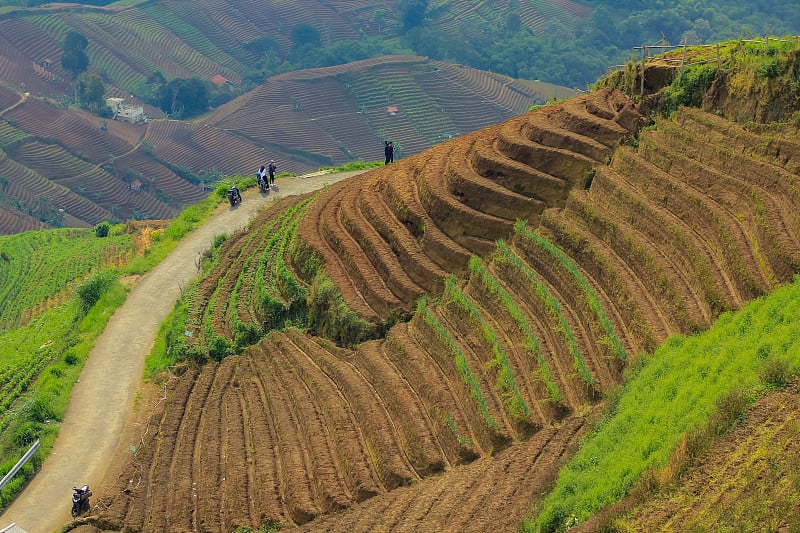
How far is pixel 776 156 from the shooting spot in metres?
20.4

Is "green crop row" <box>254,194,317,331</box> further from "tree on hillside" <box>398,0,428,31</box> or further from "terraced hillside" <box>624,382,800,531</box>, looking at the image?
"tree on hillside" <box>398,0,428,31</box>

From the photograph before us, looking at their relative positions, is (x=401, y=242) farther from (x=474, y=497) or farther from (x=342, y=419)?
(x=474, y=497)

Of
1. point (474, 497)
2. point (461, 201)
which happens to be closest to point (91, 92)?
point (461, 201)

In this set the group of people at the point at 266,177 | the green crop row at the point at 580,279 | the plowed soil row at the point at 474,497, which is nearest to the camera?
the plowed soil row at the point at 474,497

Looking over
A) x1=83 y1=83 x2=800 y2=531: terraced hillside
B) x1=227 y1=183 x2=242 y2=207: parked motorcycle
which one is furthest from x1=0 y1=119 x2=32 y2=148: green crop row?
x1=83 y1=83 x2=800 y2=531: terraced hillside

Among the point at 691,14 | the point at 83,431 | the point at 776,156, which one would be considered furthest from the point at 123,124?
the point at 776,156

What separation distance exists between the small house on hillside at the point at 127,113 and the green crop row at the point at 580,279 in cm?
9431

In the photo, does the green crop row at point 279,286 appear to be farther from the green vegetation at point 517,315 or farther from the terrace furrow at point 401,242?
the green vegetation at point 517,315

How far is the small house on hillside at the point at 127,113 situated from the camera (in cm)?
11056

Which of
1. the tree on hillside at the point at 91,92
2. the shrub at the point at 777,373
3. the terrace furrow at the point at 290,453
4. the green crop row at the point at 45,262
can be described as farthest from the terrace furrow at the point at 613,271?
the tree on hillside at the point at 91,92

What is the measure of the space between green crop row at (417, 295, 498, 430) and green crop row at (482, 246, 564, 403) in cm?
125

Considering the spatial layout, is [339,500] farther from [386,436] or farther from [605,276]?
[605,276]

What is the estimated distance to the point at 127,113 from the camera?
363 feet

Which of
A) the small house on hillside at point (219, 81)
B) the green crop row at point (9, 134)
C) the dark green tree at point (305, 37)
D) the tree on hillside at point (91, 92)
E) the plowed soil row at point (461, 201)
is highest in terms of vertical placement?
the dark green tree at point (305, 37)
